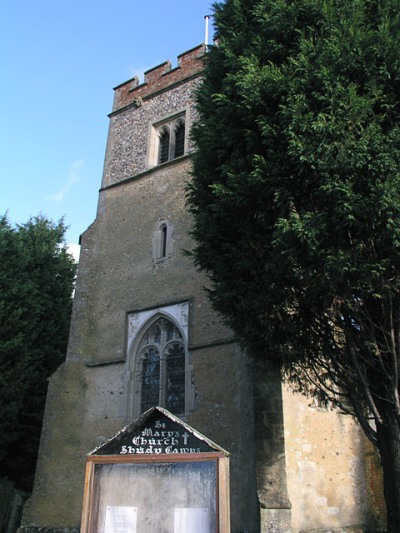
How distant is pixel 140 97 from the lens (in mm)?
16875

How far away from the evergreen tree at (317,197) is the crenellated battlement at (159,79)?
8.20m

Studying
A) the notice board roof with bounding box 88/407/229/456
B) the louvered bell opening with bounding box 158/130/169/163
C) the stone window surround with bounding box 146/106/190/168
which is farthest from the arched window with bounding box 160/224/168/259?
the notice board roof with bounding box 88/407/229/456

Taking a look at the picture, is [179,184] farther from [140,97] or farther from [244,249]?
[244,249]

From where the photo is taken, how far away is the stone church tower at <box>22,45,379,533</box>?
957 cm

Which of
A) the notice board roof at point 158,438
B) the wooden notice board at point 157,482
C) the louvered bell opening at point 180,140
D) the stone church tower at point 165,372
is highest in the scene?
the louvered bell opening at point 180,140

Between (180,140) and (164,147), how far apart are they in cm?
60

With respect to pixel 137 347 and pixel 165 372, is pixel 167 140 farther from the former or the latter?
pixel 165 372

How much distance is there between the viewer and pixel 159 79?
16656 millimetres

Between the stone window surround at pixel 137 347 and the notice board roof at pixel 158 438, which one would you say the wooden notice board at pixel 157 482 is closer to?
the notice board roof at pixel 158 438

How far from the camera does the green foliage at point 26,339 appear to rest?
14492 mm

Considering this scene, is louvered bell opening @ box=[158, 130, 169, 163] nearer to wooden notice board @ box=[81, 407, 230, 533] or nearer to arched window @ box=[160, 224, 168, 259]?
arched window @ box=[160, 224, 168, 259]

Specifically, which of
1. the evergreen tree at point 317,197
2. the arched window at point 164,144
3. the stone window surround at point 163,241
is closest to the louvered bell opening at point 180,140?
the arched window at point 164,144

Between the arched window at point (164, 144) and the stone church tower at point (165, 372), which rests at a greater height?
the arched window at point (164, 144)

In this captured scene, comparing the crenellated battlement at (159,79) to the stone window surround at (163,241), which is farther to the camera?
the crenellated battlement at (159,79)
